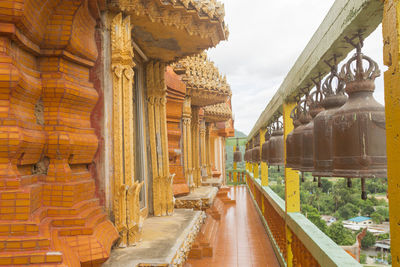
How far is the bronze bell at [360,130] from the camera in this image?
1576 millimetres

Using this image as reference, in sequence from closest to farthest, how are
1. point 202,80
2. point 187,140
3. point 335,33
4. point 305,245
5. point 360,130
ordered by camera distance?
point 360,130 < point 335,33 < point 305,245 < point 202,80 < point 187,140

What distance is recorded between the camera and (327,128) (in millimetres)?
1906

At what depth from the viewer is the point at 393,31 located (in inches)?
54.4

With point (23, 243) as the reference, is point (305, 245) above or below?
below

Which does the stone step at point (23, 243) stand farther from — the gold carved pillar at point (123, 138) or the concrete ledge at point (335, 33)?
the concrete ledge at point (335, 33)

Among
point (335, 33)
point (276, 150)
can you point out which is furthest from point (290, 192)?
point (335, 33)

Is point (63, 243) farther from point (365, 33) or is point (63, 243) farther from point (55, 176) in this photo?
point (365, 33)

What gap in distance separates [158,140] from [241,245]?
342 cm

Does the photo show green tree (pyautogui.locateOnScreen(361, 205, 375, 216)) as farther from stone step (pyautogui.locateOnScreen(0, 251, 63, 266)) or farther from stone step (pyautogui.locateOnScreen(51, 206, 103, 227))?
Result: stone step (pyautogui.locateOnScreen(0, 251, 63, 266))

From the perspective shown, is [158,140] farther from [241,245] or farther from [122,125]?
[241,245]

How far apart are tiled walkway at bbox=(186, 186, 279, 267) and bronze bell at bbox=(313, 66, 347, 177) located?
3.78 m

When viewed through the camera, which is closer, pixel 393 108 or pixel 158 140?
pixel 393 108

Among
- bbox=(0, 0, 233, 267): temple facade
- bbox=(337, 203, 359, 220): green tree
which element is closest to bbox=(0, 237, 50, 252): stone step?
bbox=(0, 0, 233, 267): temple facade

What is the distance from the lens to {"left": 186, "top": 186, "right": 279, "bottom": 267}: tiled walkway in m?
5.58
